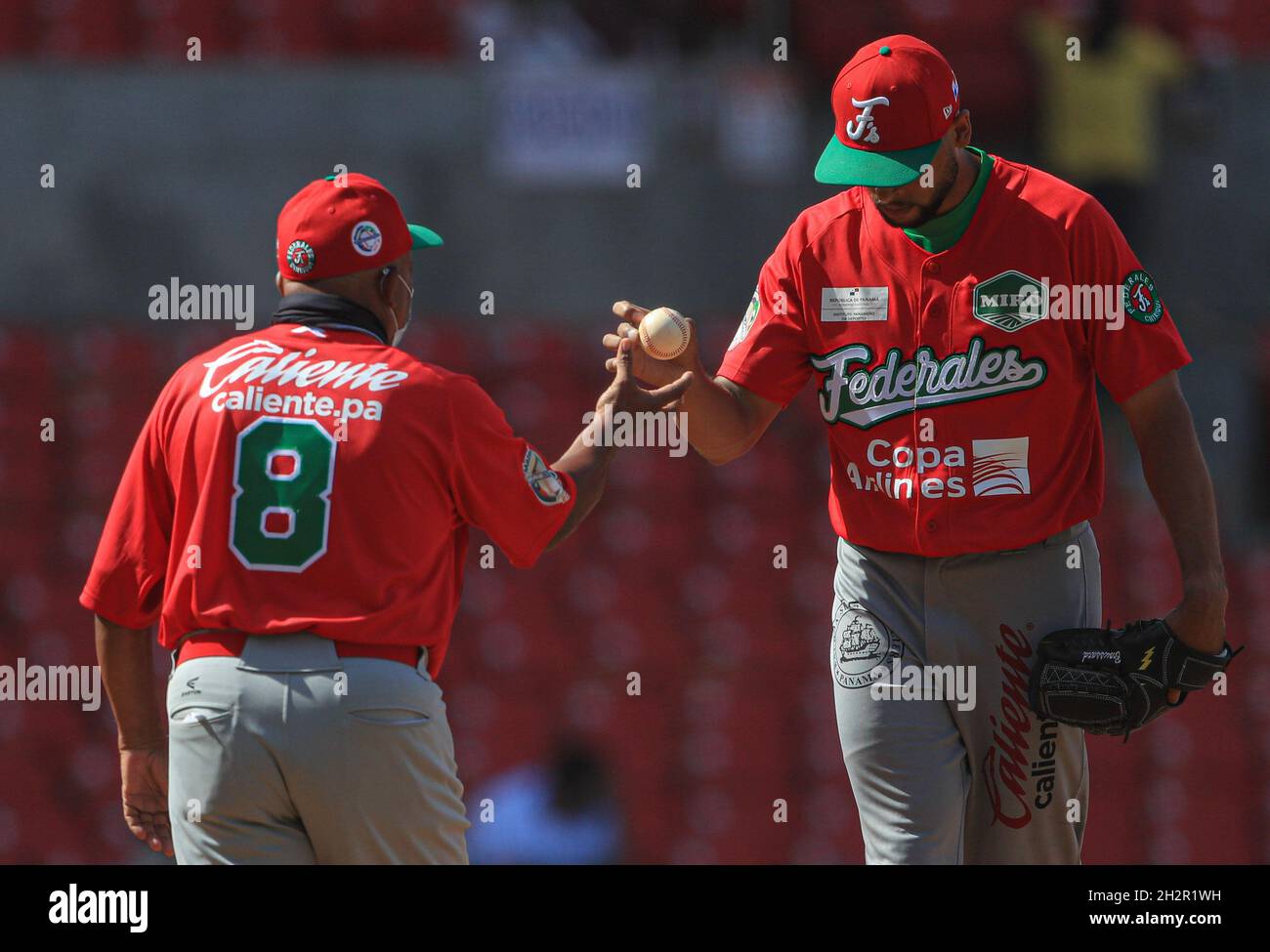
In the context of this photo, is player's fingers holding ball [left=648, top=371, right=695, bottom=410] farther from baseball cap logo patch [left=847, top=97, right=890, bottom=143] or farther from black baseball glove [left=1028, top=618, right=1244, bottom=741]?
black baseball glove [left=1028, top=618, right=1244, bottom=741]

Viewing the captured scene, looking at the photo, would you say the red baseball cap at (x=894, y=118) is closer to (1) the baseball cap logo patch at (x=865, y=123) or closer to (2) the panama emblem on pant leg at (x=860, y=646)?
(1) the baseball cap logo patch at (x=865, y=123)

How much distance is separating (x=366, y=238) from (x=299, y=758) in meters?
1.06

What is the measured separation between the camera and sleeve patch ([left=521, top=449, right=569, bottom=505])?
11.8 feet

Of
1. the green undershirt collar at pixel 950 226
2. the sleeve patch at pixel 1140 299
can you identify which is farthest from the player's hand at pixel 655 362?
the sleeve patch at pixel 1140 299

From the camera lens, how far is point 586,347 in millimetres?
9664

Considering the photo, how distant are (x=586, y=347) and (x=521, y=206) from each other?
0.85 meters

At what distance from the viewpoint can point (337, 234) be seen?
363cm

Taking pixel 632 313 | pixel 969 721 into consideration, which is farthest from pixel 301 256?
pixel 969 721

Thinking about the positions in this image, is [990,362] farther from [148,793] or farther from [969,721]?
[148,793]

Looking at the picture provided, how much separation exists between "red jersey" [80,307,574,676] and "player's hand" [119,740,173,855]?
292mm

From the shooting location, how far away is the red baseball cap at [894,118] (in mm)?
3600

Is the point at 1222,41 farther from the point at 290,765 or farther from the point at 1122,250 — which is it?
the point at 290,765

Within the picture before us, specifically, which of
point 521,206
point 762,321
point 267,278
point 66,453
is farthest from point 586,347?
point 762,321
